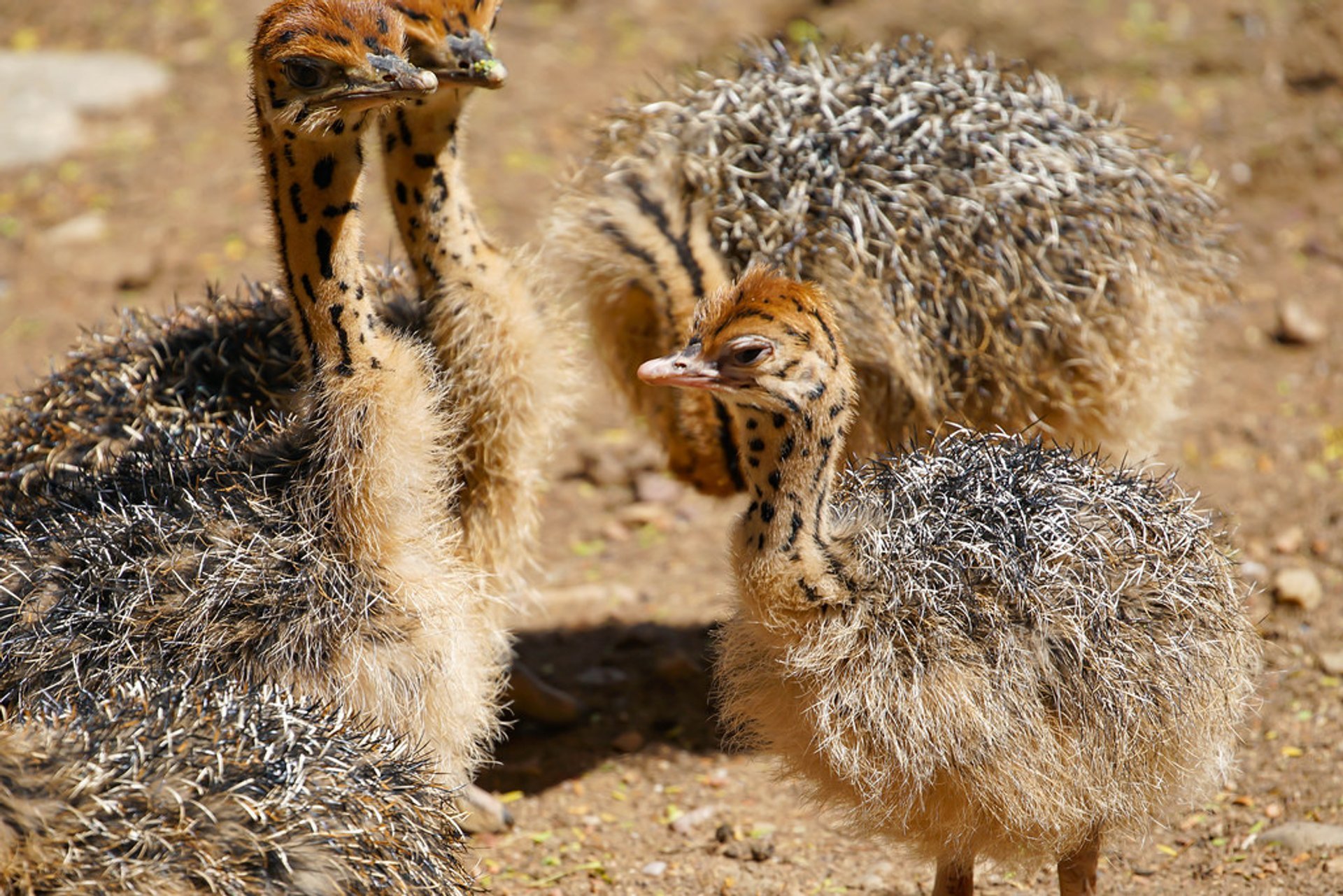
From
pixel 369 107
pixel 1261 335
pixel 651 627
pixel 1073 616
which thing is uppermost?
pixel 369 107

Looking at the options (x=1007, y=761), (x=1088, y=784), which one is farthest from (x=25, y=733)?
(x=1088, y=784)

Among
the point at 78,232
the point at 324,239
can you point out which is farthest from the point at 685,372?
the point at 78,232

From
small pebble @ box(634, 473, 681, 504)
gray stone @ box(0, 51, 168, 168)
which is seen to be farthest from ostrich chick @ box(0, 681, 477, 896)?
gray stone @ box(0, 51, 168, 168)

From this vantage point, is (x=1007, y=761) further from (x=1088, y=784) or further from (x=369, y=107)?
(x=369, y=107)

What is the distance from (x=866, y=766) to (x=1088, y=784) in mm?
541

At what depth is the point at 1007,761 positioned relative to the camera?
3.38 metres

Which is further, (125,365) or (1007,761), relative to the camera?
(125,365)

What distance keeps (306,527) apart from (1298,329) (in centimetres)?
535

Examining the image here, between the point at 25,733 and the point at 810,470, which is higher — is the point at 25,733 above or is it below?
below

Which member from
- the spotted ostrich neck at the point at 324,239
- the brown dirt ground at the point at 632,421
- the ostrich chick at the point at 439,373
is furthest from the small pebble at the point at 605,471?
the spotted ostrich neck at the point at 324,239

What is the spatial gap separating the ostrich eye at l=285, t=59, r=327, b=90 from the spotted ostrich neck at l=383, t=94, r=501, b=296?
58 cm

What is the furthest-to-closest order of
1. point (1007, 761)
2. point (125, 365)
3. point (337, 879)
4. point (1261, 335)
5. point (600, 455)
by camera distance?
point (1261, 335) < point (600, 455) < point (125, 365) < point (1007, 761) < point (337, 879)

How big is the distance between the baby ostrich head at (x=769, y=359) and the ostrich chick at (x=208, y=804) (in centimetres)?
119

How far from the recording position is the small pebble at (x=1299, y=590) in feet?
17.4
